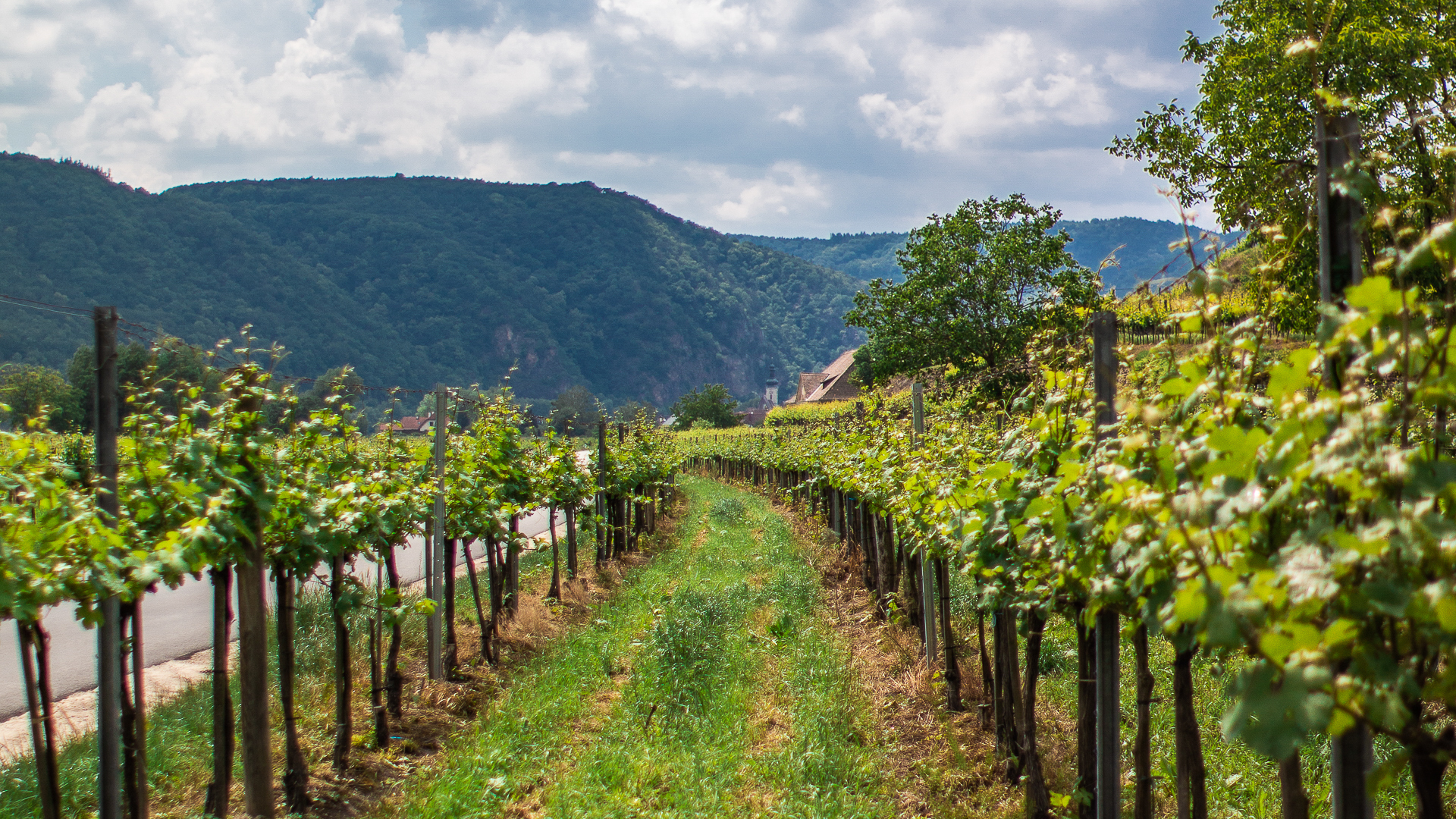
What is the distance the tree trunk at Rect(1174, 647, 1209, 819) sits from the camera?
3.10 metres

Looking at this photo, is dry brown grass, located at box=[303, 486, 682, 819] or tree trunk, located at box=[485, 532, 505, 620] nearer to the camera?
dry brown grass, located at box=[303, 486, 682, 819]

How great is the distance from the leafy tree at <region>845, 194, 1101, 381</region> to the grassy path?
17652 millimetres

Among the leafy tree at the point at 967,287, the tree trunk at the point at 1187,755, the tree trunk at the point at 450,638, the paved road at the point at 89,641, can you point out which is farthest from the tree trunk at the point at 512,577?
the leafy tree at the point at 967,287

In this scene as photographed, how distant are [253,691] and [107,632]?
110 cm

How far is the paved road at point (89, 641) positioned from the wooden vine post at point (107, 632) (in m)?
2.28

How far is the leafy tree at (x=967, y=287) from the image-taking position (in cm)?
2611

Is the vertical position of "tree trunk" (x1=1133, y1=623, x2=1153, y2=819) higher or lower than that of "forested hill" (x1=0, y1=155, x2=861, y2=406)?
lower

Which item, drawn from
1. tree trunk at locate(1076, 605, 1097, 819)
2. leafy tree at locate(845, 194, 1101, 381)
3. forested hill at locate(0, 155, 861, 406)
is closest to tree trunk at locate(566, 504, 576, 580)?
tree trunk at locate(1076, 605, 1097, 819)

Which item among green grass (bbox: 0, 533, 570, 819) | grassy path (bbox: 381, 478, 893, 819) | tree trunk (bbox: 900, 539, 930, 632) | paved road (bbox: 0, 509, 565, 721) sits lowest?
paved road (bbox: 0, 509, 565, 721)

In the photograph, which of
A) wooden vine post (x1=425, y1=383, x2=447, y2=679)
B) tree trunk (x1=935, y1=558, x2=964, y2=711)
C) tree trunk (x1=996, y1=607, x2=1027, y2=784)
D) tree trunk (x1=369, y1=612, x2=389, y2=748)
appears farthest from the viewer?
wooden vine post (x1=425, y1=383, x2=447, y2=679)

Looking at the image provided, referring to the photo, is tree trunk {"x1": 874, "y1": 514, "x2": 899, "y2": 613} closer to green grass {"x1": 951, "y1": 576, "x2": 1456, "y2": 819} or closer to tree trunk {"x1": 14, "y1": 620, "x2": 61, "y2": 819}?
green grass {"x1": 951, "y1": 576, "x2": 1456, "y2": 819}

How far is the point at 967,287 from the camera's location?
87.2 ft

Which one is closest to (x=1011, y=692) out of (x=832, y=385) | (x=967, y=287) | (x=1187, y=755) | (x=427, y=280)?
(x=1187, y=755)

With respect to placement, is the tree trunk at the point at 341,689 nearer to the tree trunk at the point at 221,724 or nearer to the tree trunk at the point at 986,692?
the tree trunk at the point at 221,724
